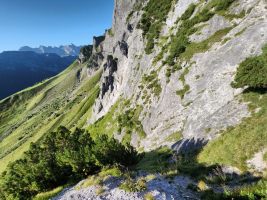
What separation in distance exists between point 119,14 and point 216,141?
126229 mm

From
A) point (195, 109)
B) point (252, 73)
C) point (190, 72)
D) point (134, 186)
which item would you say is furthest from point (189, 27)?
point (134, 186)

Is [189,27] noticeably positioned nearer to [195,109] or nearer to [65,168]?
[195,109]

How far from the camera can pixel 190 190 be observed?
21.4 meters

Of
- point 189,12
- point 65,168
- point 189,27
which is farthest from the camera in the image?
point 189,12

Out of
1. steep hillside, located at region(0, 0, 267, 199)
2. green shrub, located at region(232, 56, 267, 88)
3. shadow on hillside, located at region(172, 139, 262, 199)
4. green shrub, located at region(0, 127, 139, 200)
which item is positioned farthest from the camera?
green shrub, located at region(232, 56, 267, 88)

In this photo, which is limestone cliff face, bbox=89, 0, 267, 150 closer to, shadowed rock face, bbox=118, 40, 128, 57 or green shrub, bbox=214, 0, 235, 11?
green shrub, bbox=214, 0, 235, 11

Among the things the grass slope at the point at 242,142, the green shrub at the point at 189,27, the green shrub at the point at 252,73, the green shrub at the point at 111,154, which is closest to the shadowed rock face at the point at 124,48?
the green shrub at the point at 189,27

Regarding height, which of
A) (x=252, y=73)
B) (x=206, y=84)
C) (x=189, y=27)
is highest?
(x=189, y=27)

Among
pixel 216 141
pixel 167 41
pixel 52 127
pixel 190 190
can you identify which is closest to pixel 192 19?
pixel 167 41

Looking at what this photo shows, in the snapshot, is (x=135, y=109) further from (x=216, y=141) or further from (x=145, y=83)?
(x=216, y=141)

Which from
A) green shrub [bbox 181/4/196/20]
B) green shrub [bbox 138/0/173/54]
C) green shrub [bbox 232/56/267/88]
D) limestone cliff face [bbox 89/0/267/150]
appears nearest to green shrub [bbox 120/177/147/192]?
limestone cliff face [bbox 89/0/267/150]

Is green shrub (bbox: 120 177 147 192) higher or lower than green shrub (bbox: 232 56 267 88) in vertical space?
lower

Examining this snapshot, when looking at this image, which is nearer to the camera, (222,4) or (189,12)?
(222,4)

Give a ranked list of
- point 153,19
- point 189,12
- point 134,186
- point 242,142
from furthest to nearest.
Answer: point 153,19 < point 189,12 < point 242,142 < point 134,186
